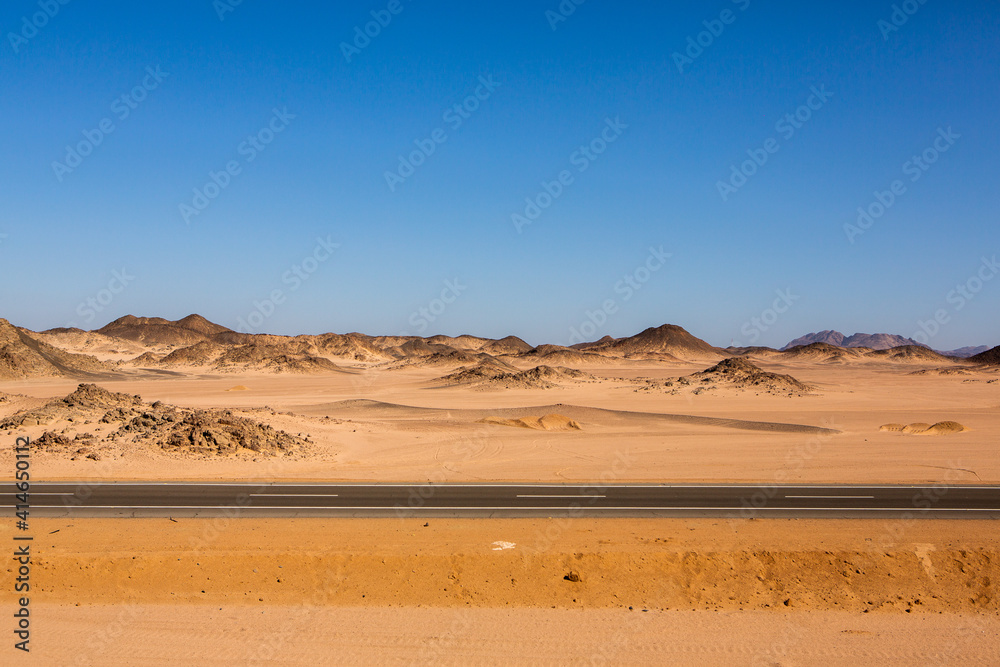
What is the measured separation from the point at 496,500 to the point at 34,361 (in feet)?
331

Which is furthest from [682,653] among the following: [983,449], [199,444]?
[983,449]

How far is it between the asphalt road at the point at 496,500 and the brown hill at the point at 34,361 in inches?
3303

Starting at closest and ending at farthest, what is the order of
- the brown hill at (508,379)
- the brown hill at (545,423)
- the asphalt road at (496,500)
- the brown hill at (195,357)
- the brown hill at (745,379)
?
the asphalt road at (496,500), the brown hill at (545,423), the brown hill at (745,379), the brown hill at (508,379), the brown hill at (195,357)

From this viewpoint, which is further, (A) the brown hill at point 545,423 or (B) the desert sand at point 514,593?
(A) the brown hill at point 545,423

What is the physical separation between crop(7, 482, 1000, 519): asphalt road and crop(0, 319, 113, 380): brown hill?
3303 inches

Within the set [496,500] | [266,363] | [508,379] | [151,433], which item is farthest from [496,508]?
[266,363]

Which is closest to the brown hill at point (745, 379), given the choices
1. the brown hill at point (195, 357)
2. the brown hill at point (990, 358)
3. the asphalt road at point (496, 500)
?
the asphalt road at point (496, 500)

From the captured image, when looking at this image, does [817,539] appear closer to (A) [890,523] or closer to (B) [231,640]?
(A) [890,523]

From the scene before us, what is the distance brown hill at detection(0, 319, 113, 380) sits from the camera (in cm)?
9344

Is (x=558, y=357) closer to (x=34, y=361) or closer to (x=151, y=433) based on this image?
(x=34, y=361)

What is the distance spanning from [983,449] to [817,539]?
84.4ft

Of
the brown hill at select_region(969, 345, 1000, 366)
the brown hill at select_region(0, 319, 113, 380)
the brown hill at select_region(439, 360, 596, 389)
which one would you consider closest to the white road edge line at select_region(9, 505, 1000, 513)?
the brown hill at select_region(439, 360, 596, 389)

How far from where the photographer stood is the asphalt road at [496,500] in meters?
21.2

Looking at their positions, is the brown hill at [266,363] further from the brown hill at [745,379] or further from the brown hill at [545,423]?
the brown hill at [545,423]
